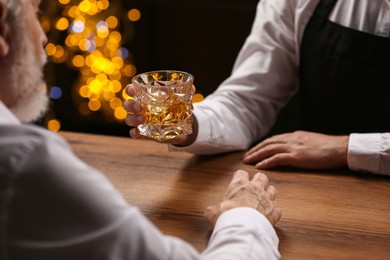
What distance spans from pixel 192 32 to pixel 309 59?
5.54ft

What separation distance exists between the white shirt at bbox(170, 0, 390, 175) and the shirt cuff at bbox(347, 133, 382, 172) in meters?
0.34

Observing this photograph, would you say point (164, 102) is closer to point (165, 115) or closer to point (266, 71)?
point (165, 115)

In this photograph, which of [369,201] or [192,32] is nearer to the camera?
[369,201]

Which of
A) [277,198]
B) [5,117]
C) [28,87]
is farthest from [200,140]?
[5,117]

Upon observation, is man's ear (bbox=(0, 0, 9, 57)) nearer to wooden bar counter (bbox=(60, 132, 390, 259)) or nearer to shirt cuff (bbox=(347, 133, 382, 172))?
wooden bar counter (bbox=(60, 132, 390, 259))

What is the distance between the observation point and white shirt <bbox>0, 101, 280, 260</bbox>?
88 centimetres

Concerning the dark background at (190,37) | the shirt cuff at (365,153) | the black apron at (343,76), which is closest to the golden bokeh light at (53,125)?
the dark background at (190,37)

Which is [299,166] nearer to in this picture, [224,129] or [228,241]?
[224,129]

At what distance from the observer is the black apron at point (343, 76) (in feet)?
6.26

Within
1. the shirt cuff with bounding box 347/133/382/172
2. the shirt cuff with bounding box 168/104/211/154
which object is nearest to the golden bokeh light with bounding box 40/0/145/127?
the shirt cuff with bounding box 168/104/211/154

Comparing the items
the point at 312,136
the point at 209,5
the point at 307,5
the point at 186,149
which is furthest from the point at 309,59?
the point at 209,5

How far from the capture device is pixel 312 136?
69.3 inches

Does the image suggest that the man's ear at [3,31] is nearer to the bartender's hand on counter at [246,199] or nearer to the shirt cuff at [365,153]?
the bartender's hand on counter at [246,199]

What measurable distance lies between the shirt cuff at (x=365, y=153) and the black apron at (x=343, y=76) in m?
0.29
